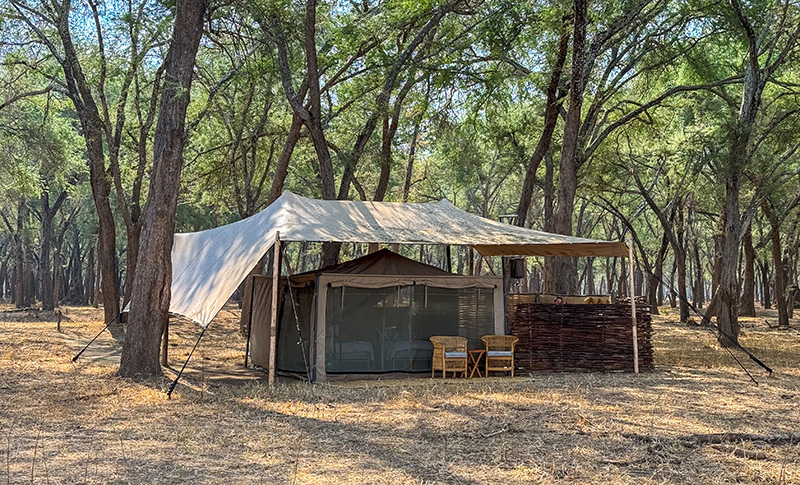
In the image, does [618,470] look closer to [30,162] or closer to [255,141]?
[255,141]

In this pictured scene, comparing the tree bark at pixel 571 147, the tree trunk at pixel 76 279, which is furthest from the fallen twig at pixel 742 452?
the tree trunk at pixel 76 279

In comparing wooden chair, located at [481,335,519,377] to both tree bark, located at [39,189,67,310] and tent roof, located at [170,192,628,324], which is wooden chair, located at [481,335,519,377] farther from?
tree bark, located at [39,189,67,310]

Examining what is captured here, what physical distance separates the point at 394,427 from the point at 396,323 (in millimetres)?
3643

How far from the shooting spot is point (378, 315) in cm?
1032

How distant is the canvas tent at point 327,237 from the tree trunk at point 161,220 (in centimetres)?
55

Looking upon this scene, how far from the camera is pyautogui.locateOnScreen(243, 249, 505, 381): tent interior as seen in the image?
32.9ft

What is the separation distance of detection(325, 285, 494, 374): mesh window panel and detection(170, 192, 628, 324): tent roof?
0.89 meters

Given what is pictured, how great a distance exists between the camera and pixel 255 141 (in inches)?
715

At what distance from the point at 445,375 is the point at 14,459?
6153 millimetres

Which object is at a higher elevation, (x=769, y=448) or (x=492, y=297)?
(x=492, y=297)

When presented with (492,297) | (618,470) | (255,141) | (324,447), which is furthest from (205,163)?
(618,470)

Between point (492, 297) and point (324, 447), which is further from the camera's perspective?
point (492, 297)

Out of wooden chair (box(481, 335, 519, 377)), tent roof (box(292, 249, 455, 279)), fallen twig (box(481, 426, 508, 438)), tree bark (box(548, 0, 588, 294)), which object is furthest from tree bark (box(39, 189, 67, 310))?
fallen twig (box(481, 426, 508, 438))

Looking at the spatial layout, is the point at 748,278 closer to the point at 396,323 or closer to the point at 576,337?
the point at 576,337
